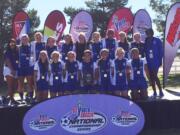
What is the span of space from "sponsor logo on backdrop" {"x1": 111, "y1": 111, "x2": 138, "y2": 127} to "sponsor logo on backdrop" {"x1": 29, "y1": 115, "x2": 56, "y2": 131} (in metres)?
1.32

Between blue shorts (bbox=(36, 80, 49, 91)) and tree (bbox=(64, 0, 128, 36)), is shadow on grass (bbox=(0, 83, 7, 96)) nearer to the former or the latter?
tree (bbox=(64, 0, 128, 36))

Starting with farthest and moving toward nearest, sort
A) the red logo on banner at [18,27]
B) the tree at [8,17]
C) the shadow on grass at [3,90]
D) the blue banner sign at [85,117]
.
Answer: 1. the tree at [8,17]
2. the shadow on grass at [3,90]
3. the red logo on banner at [18,27]
4. the blue banner sign at [85,117]

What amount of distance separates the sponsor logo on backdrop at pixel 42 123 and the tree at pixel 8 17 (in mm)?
21033

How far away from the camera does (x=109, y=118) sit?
11.2m

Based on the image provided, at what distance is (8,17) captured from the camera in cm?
3425

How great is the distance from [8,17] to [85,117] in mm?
24043

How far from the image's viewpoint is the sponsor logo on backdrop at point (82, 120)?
11133mm

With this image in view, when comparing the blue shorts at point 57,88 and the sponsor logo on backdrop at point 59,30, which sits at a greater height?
the sponsor logo on backdrop at point 59,30

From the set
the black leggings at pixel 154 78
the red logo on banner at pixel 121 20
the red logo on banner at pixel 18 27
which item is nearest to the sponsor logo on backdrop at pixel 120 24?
the red logo on banner at pixel 121 20

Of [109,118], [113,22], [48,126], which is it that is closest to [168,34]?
[113,22]

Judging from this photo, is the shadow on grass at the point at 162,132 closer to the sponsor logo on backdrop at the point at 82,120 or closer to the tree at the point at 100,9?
the sponsor logo on backdrop at the point at 82,120

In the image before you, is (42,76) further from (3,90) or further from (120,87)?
(3,90)

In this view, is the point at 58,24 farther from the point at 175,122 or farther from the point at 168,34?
the point at 175,122

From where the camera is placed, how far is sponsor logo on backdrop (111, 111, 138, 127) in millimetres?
11203
